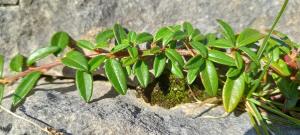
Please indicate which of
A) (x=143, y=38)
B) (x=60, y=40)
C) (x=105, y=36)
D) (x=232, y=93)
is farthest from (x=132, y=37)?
(x=232, y=93)

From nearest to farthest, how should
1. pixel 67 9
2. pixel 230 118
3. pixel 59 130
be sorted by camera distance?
A: 1. pixel 59 130
2. pixel 230 118
3. pixel 67 9

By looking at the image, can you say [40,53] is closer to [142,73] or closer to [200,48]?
[142,73]

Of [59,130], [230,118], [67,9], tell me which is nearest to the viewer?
[59,130]

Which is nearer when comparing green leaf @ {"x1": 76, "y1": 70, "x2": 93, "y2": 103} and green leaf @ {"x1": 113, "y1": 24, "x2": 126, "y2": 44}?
green leaf @ {"x1": 76, "y1": 70, "x2": 93, "y2": 103}

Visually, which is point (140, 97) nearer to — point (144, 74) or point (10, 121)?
point (144, 74)

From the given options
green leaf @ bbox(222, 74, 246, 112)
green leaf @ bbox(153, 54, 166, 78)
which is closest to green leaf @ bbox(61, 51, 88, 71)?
green leaf @ bbox(153, 54, 166, 78)

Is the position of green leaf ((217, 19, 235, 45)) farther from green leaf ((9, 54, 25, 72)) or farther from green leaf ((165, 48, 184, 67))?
green leaf ((9, 54, 25, 72))

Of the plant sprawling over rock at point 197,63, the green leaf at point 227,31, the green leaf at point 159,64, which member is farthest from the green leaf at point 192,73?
the green leaf at point 227,31

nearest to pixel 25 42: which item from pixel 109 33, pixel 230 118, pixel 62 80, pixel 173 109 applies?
pixel 62 80

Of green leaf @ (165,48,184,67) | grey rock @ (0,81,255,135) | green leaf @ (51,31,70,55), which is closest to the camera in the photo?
grey rock @ (0,81,255,135)
